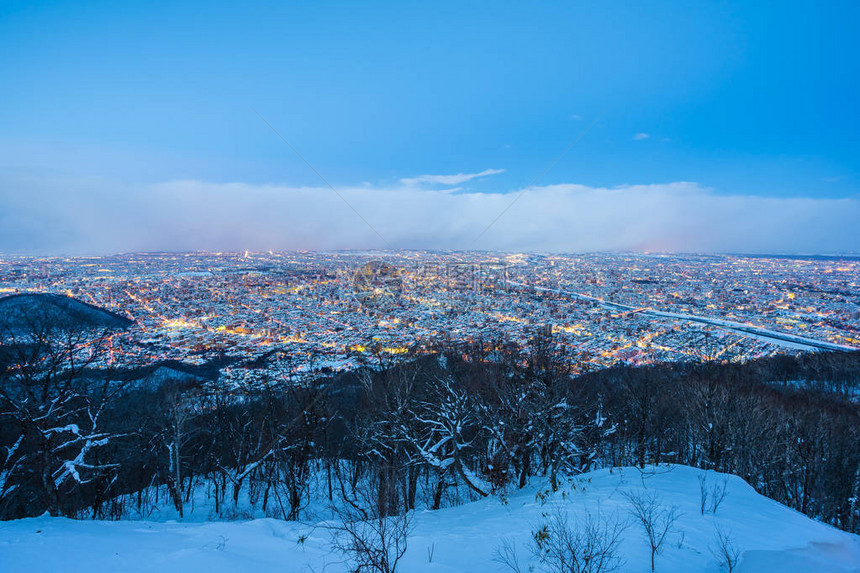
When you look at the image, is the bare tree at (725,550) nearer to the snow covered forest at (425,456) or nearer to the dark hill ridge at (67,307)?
the snow covered forest at (425,456)

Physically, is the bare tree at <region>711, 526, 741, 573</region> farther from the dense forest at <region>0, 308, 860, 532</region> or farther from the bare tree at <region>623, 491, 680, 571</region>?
the dense forest at <region>0, 308, 860, 532</region>

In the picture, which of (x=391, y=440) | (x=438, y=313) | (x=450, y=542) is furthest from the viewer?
(x=438, y=313)

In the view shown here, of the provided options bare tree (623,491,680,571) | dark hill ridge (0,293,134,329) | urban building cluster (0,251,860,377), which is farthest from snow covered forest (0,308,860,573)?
dark hill ridge (0,293,134,329)

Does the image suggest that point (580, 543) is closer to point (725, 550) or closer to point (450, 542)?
point (725, 550)

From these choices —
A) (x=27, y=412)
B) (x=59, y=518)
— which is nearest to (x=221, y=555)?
(x=59, y=518)

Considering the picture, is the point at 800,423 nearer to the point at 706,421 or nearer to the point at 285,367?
the point at 706,421

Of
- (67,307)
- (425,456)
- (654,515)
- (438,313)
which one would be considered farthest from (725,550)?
(67,307)
